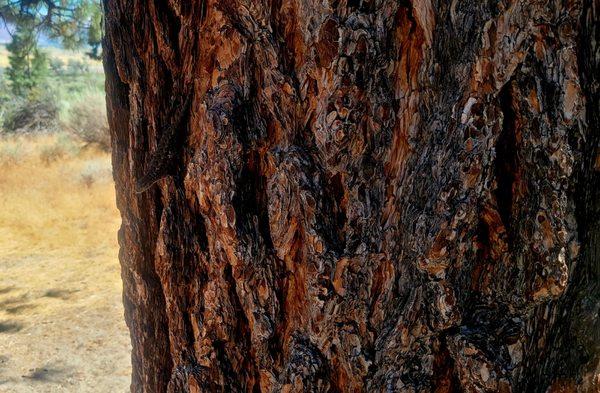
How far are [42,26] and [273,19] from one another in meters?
5.70

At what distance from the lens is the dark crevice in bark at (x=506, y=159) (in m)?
0.83

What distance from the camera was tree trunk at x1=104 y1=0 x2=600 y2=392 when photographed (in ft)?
2.72

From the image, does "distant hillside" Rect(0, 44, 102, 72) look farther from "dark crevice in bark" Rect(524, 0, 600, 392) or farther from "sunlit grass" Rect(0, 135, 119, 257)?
"dark crevice in bark" Rect(524, 0, 600, 392)

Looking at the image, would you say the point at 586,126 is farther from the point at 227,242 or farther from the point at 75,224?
the point at 75,224

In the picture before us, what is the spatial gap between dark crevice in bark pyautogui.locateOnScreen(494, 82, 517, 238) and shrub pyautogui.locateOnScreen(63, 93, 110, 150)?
39.0 ft

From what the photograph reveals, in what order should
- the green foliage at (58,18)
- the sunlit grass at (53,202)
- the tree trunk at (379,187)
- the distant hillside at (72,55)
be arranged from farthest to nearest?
the distant hillside at (72,55) → the sunlit grass at (53,202) → the green foliage at (58,18) → the tree trunk at (379,187)

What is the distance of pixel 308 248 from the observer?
96cm

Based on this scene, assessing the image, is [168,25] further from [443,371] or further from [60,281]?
[60,281]

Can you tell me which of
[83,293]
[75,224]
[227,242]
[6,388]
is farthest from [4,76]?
[227,242]

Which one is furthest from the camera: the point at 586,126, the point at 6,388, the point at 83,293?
the point at 83,293

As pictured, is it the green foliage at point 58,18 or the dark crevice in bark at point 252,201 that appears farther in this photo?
the green foliage at point 58,18

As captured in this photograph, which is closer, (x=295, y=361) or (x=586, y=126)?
(x=586, y=126)

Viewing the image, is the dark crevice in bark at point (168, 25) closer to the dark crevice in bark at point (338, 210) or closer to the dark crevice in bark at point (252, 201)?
the dark crevice in bark at point (252, 201)


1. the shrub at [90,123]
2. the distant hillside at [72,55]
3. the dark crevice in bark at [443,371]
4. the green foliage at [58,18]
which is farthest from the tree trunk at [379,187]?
the shrub at [90,123]
